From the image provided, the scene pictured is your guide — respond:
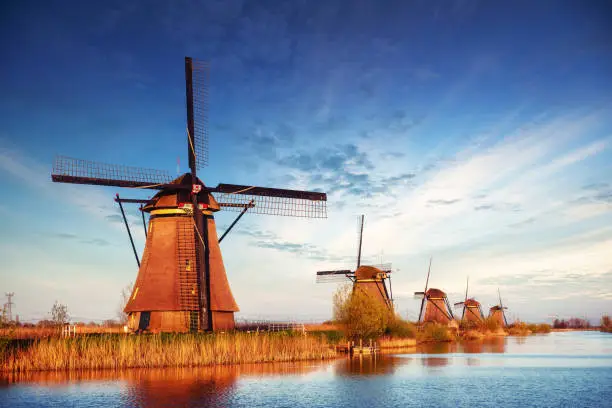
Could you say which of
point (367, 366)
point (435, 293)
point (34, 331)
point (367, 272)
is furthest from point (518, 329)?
point (34, 331)

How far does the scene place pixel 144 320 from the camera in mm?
26797

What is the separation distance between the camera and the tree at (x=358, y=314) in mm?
35156

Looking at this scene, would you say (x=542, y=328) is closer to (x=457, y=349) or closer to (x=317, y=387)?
(x=457, y=349)

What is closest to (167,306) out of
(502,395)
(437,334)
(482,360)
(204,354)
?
(204,354)

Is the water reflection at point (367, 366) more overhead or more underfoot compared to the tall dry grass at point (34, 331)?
more underfoot

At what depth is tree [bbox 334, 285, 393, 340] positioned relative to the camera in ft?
115

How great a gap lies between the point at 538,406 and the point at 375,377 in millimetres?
7068

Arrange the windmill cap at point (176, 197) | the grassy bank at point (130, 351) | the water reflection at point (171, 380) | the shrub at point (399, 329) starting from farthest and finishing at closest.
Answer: the shrub at point (399, 329)
the windmill cap at point (176, 197)
the grassy bank at point (130, 351)
the water reflection at point (171, 380)

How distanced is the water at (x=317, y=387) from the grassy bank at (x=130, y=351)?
2.39 feet

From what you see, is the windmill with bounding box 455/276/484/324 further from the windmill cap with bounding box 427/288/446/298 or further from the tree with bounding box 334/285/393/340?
the tree with bounding box 334/285/393/340

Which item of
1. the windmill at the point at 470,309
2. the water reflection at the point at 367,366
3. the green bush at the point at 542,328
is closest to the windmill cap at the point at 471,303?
the windmill at the point at 470,309

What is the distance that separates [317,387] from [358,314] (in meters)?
16.3

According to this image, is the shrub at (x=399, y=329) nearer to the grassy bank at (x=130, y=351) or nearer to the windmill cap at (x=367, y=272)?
the windmill cap at (x=367, y=272)

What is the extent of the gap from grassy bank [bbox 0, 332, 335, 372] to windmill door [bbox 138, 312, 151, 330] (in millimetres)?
2935
